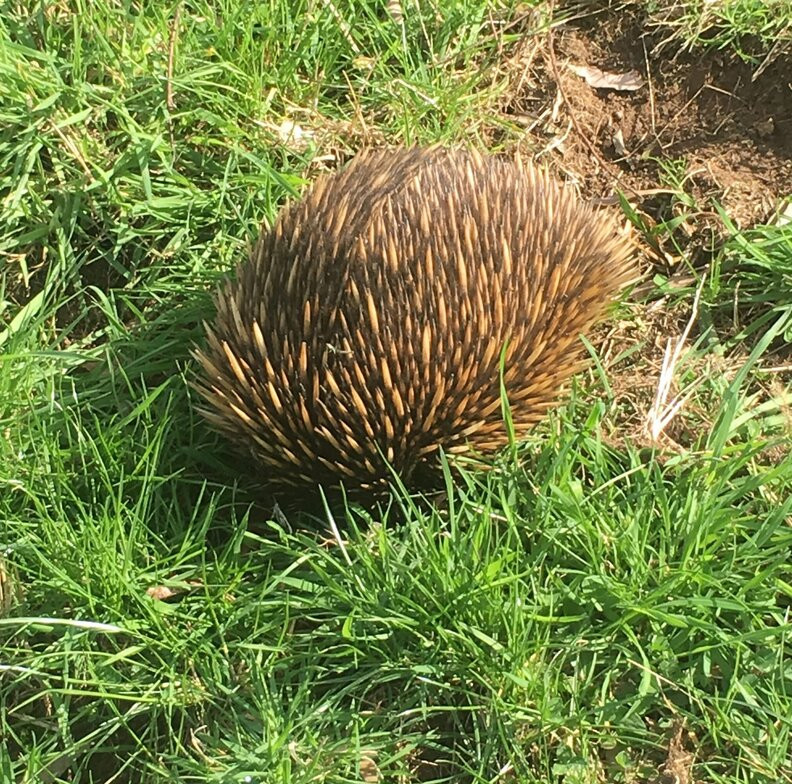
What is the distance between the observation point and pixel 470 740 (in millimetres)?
1862

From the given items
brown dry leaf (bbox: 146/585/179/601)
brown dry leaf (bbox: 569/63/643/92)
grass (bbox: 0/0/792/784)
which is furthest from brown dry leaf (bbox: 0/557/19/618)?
brown dry leaf (bbox: 569/63/643/92)

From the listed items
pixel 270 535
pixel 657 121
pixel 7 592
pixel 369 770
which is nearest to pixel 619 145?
pixel 657 121

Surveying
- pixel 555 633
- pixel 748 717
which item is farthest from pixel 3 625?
pixel 748 717

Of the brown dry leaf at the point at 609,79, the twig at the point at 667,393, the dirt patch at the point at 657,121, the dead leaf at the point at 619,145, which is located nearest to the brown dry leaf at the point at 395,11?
the dirt patch at the point at 657,121

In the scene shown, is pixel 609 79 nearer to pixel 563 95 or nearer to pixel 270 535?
pixel 563 95

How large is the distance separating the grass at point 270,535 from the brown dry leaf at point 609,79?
0.50 metres

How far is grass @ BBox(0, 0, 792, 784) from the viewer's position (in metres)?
1.83

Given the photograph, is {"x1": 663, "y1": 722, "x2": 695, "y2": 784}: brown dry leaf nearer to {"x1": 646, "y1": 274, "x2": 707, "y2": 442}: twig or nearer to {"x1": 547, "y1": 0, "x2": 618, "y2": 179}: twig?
{"x1": 646, "y1": 274, "x2": 707, "y2": 442}: twig

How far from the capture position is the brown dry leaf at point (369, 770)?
1.83m

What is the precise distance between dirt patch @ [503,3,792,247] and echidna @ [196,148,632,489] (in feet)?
1.88

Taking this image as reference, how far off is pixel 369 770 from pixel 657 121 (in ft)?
6.27

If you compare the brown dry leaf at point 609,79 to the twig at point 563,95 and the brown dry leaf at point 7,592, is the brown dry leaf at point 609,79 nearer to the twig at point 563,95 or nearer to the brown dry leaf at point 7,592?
the twig at point 563,95

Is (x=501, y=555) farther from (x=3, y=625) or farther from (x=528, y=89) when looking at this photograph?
(x=528, y=89)

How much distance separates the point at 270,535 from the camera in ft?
7.11
